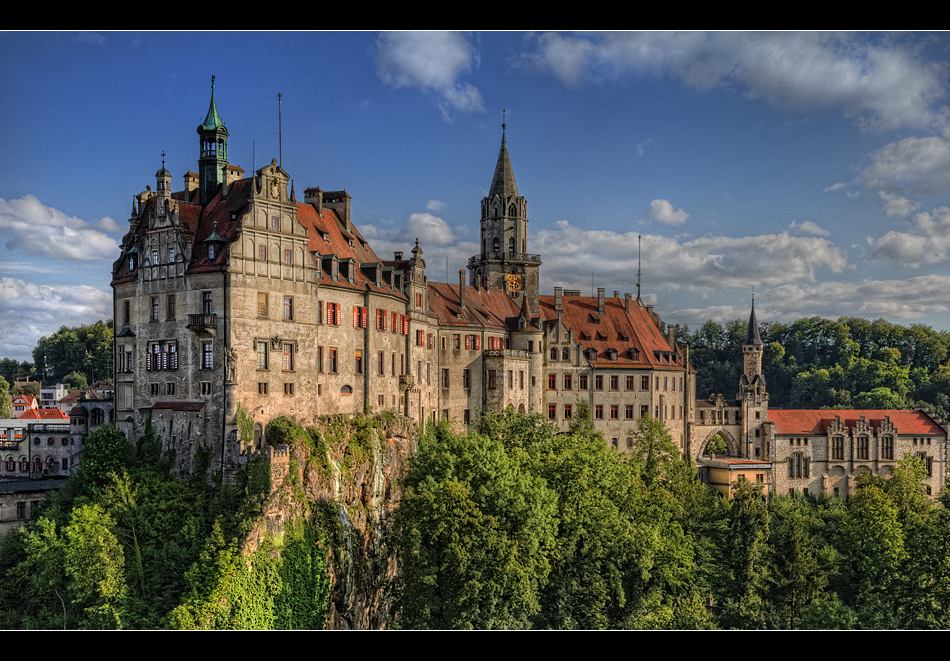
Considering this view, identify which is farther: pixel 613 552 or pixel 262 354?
pixel 262 354

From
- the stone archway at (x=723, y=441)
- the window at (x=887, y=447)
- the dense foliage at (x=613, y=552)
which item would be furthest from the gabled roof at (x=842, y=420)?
the dense foliage at (x=613, y=552)

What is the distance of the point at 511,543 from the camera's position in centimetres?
3966

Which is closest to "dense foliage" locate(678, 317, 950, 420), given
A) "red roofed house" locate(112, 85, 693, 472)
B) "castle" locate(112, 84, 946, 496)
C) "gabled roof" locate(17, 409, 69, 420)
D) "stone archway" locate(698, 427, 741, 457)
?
"stone archway" locate(698, 427, 741, 457)

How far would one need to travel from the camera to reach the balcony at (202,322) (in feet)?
150

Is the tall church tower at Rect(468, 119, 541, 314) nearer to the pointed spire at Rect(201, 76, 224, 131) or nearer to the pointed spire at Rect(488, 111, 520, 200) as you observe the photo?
the pointed spire at Rect(488, 111, 520, 200)

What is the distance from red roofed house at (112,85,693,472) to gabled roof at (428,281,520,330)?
251 mm

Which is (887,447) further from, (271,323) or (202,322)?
(202,322)

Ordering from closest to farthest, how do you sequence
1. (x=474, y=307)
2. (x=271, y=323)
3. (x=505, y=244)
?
(x=271, y=323), (x=474, y=307), (x=505, y=244)

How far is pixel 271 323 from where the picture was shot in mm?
47312

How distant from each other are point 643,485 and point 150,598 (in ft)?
105

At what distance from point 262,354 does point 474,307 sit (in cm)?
2596

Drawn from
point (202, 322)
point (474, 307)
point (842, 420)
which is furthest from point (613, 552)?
point (842, 420)
